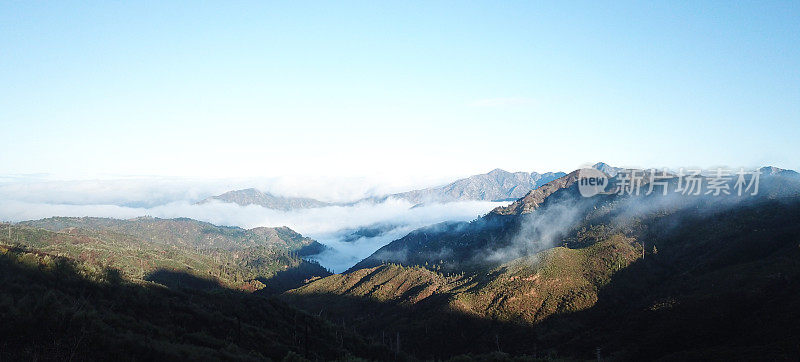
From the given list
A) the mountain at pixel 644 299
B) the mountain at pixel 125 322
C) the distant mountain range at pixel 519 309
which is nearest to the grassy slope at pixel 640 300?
the mountain at pixel 644 299

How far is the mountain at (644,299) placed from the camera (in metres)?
76.3

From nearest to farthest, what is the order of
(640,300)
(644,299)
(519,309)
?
(644,299) < (640,300) < (519,309)

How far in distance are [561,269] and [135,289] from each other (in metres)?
152

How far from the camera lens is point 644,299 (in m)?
126

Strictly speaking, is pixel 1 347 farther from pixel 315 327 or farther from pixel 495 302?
pixel 495 302

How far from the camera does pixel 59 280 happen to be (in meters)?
42.6

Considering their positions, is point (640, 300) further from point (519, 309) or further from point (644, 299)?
point (519, 309)

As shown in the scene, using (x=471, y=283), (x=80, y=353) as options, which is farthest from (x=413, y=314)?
(x=80, y=353)

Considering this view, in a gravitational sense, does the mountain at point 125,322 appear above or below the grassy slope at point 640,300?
above

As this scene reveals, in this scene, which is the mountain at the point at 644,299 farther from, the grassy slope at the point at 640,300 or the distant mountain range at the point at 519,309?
the distant mountain range at the point at 519,309

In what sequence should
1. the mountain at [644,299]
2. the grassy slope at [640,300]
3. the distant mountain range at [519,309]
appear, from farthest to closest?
the grassy slope at [640,300], the mountain at [644,299], the distant mountain range at [519,309]

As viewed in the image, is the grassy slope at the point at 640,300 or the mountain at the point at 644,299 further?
the grassy slope at the point at 640,300

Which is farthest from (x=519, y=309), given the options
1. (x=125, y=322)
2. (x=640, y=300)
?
(x=125, y=322)

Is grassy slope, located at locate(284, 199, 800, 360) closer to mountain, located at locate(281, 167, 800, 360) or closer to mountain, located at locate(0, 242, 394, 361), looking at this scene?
mountain, located at locate(281, 167, 800, 360)
